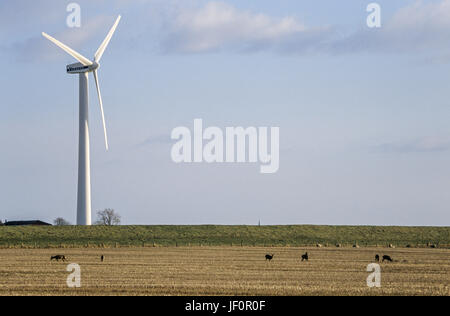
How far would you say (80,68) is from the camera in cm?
11444

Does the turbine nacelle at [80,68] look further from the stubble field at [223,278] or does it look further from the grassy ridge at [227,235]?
the stubble field at [223,278]

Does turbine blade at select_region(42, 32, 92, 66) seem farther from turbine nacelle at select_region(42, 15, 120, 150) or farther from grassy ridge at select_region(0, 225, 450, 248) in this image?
grassy ridge at select_region(0, 225, 450, 248)

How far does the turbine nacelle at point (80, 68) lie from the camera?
111 m

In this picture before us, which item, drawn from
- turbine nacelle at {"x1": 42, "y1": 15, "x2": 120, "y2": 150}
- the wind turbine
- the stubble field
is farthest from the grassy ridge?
the stubble field

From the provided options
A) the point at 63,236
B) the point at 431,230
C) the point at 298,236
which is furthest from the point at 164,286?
the point at 431,230

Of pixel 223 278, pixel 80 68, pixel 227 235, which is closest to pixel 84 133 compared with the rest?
pixel 80 68

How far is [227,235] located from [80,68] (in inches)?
1470

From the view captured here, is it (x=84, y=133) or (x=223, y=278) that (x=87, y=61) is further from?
(x=223, y=278)

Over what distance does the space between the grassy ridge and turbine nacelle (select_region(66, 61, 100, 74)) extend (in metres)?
23.9

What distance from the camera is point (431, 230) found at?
145000 mm

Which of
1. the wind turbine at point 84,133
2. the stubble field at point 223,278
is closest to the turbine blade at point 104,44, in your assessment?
the wind turbine at point 84,133

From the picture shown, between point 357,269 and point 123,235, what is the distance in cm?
7855
